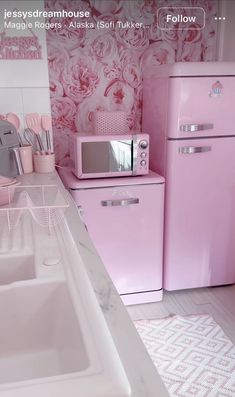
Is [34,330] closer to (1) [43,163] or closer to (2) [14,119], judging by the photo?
(1) [43,163]

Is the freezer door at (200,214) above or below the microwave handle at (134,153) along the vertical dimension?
below

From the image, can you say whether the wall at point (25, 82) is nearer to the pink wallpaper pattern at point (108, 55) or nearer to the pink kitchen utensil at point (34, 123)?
the pink kitchen utensil at point (34, 123)

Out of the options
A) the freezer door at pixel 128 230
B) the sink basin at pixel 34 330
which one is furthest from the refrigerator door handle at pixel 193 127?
the sink basin at pixel 34 330

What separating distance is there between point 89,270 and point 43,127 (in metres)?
1.47

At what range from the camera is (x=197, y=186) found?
7.46 ft

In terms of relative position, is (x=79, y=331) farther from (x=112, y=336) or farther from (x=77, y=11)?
(x=77, y=11)

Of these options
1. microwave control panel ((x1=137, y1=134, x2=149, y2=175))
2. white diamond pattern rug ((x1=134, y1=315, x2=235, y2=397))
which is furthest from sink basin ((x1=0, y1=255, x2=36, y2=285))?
microwave control panel ((x1=137, y1=134, x2=149, y2=175))

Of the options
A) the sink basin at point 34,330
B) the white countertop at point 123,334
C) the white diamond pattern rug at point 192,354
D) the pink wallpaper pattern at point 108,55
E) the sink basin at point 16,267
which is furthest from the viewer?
the pink wallpaper pattern at point 108,55

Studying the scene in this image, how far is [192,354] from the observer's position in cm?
191

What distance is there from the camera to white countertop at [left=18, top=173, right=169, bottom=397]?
57cm

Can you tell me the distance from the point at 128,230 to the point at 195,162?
567 mm

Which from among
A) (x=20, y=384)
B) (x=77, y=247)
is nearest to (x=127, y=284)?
(x=77, y=247)

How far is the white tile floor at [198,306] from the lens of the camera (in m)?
2.22

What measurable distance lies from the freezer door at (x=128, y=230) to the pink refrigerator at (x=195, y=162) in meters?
0.10
